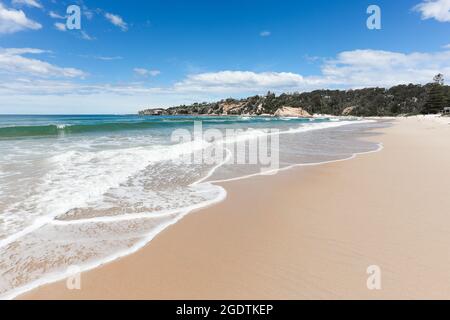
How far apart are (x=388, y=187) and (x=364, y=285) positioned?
4.46 metres

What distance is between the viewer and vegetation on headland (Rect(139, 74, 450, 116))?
422 feet

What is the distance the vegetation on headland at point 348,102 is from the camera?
12876 centimetres

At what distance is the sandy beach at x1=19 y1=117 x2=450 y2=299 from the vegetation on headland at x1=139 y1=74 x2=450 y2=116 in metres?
106

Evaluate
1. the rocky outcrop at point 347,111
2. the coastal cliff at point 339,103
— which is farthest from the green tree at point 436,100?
the rocky outcrop at point 347,111

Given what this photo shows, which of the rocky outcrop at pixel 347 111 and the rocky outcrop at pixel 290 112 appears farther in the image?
the rocky outcrop at pixel 290 112

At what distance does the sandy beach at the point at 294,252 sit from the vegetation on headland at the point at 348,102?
106m

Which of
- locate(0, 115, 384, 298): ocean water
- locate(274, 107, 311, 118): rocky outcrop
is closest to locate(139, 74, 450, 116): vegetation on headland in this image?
locate(274, 107, 311, 118): rocky outcrop

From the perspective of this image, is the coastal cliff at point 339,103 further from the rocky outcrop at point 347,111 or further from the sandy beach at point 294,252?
the sandy beach at point 294,252

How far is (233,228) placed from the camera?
448 cm

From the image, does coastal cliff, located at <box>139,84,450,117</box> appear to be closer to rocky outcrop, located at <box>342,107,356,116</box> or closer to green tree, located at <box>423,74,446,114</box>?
rocky outcrop, located at <box>342,107,356,116</box>

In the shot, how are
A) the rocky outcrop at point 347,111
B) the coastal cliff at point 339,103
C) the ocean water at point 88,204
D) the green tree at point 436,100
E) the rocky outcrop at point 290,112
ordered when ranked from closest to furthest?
the ocean water at point 88,204, the green tree at point 436,100, the coastal cliff at point 339,103, the rocky outcrop at point 347,111, the rocky outcrop at point 290,112

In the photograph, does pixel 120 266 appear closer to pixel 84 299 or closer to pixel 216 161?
pixel 84 299
